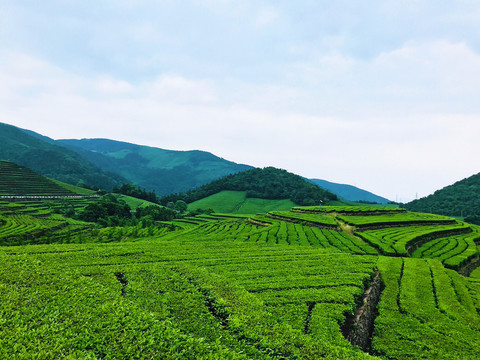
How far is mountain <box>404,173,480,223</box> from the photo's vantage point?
119531mm

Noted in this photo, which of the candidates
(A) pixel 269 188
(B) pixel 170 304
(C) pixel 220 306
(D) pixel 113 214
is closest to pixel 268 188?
(A) pixel 269 188

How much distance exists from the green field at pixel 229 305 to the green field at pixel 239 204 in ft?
338

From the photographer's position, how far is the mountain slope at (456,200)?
120 m

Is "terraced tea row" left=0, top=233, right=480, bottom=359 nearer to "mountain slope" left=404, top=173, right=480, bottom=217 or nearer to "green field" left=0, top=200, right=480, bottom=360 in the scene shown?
"green field" left=0, top=200, right=480, bottom=360

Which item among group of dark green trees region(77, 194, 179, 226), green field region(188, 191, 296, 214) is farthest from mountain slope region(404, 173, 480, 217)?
group of dark green trees region(77, 194, 179, 226)

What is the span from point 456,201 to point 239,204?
10842 centimetres

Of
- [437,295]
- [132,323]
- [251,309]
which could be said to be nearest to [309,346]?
[251,309]

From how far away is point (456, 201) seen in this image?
128 meters

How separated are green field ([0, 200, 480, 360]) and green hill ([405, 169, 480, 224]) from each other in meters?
113

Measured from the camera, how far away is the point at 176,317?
1153cm

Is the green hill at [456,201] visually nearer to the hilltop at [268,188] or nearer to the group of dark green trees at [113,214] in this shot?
the hilltop at [268,188]

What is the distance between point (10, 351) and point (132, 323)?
3.33 m

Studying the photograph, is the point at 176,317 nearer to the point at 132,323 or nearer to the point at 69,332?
the point at 132,323

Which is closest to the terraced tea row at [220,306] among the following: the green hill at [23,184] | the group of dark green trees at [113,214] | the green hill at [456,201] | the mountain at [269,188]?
the group of dark green trees at [113,214]
